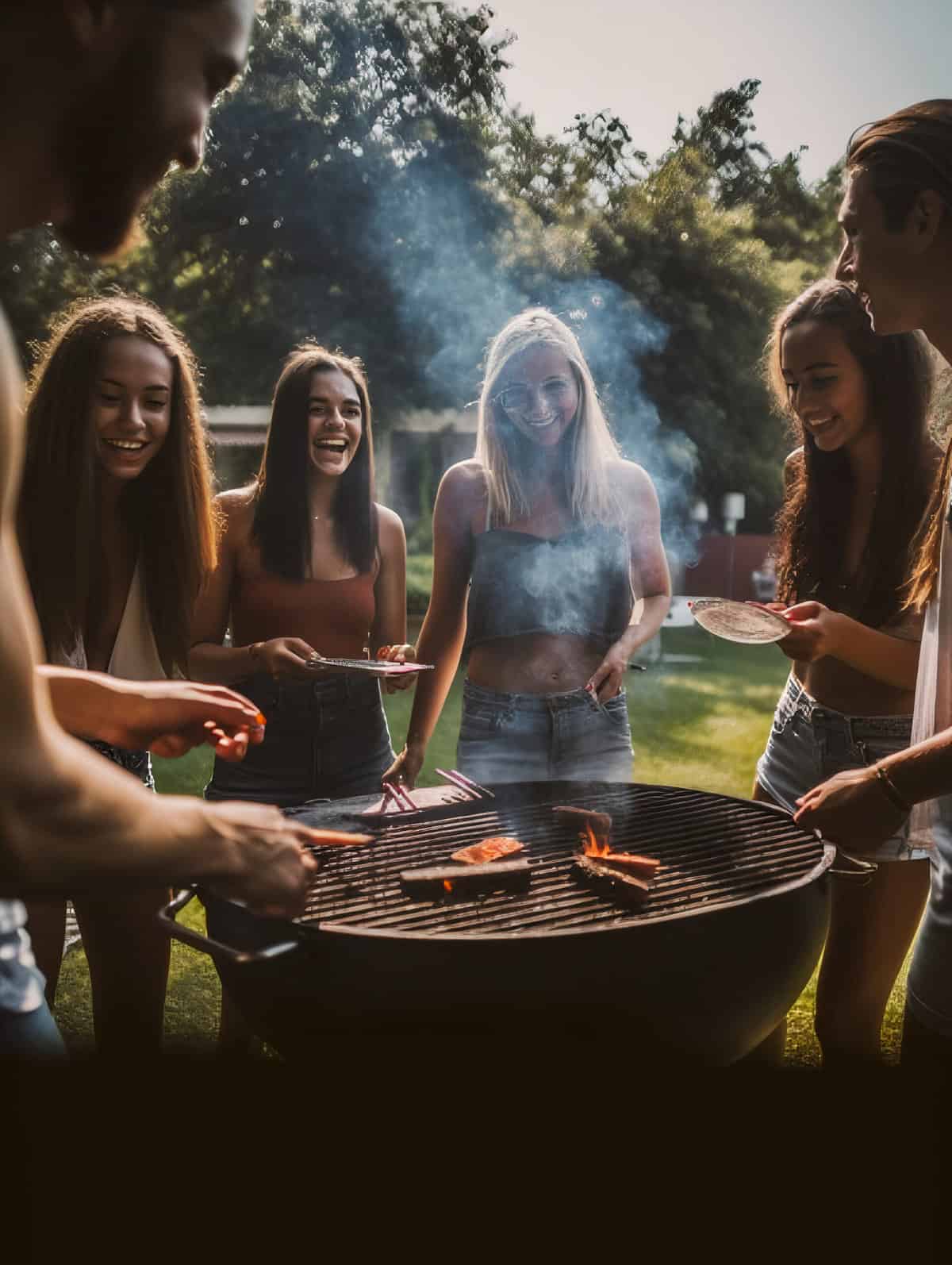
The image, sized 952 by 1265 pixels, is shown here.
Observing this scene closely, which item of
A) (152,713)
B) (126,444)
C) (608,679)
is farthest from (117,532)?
(608,679)

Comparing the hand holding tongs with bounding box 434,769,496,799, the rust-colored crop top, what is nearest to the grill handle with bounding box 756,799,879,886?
the hand holding tongs with bounding box 434,769,496,799

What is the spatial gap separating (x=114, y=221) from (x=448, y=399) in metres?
14.7

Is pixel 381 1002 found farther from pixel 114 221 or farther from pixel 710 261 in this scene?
pixel 710 261

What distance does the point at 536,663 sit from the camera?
3346mm

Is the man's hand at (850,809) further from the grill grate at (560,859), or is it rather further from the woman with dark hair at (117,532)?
the woman with dark hair at (117,532)

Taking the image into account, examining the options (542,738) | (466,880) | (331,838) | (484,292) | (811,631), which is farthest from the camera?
(484,292)

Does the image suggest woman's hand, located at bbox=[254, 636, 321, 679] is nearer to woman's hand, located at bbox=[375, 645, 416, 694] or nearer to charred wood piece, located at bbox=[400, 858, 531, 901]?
woman's hand, located at bbox=[375, 645, 416, 694]

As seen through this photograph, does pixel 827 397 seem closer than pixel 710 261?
Yes

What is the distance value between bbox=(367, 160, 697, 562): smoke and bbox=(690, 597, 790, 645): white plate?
10120 mm

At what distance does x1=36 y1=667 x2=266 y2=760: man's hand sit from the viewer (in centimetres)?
202

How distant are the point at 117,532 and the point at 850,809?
92.8 inches

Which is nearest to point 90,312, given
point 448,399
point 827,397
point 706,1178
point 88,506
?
point 88,506

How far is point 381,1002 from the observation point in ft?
6.01

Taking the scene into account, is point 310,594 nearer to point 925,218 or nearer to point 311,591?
point 311,591
